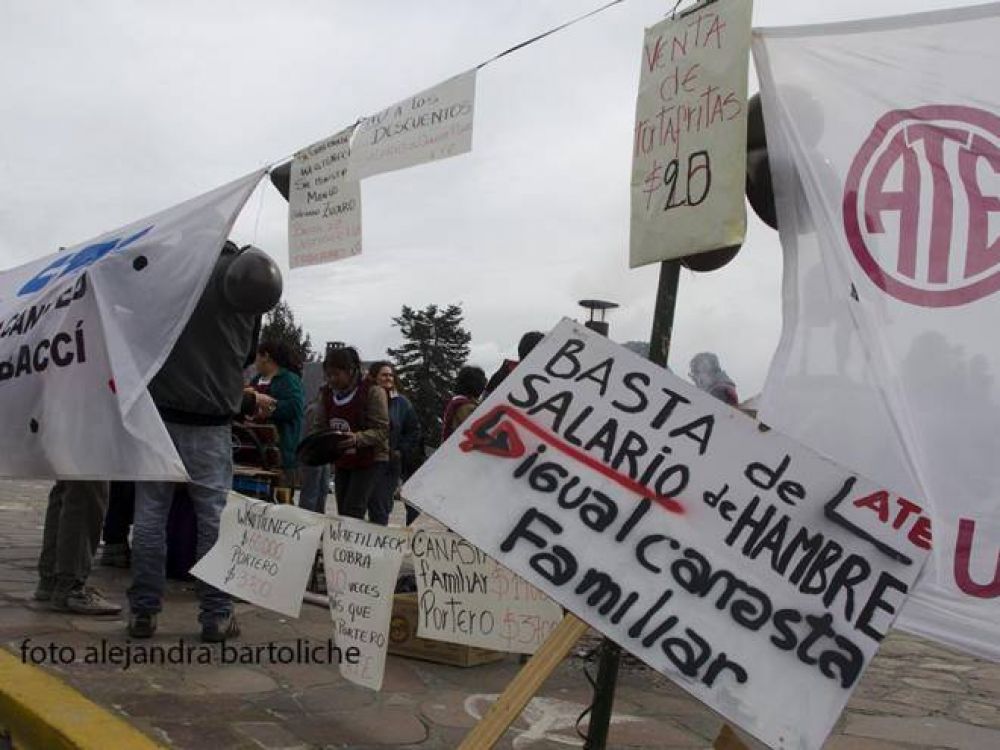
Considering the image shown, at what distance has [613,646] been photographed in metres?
2.85

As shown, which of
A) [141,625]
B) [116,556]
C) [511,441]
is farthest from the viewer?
[116,556]

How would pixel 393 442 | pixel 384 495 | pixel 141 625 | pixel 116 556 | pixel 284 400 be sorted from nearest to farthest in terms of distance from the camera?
1. pixel 141 625
2. pixel 284 400
3. pixel 116 556
4. pixel 384 495
5. pixel 393 442

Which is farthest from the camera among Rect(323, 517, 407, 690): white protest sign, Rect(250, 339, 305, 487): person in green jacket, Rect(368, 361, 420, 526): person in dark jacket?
Rect(368, 361, 420, 526): person in dark jacket

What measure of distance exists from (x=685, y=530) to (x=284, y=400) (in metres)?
4.01

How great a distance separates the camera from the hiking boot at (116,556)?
20.4ft

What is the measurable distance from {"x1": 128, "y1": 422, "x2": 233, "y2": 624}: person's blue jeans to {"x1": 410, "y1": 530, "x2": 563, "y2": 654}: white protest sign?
4.47 ft

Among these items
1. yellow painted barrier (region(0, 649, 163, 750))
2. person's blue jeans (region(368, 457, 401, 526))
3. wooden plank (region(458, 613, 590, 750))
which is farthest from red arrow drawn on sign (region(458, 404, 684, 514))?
person's blue jeans (region(368, 457, 401, 526))

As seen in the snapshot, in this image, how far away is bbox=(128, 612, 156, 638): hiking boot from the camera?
4.14 metres

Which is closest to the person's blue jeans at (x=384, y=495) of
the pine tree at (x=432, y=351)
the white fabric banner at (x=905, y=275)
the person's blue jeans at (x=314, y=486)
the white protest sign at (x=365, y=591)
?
the person's blue jeans at (x=314, y=486)

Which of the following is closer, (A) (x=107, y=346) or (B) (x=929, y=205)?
(B) (x=929, y=205)

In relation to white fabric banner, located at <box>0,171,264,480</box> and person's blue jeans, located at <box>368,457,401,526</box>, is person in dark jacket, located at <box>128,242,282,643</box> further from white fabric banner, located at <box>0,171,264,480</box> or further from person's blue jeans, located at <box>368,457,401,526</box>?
person's blue jeans, located at <box>368,457,401,526</box>

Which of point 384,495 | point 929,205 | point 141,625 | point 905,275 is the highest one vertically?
point 929,205

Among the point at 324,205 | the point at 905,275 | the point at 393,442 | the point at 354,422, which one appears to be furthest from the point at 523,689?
the point at 393,442

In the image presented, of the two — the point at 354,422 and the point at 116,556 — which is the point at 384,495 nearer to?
the point at 354,422
